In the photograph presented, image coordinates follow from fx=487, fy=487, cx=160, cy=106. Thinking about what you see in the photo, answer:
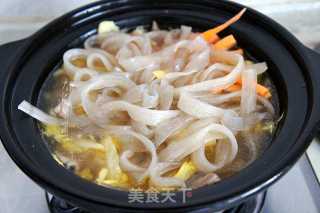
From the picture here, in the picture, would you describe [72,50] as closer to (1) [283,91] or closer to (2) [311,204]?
(1) [283,91]

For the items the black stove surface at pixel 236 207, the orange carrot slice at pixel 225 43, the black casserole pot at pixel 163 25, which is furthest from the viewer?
the orange carrot slice at pixel 225 43

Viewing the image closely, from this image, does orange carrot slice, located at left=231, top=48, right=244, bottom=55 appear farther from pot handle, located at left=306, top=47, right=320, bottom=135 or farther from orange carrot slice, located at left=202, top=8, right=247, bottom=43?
pot handle, located at left=306, top=47, right=320, bottom=135

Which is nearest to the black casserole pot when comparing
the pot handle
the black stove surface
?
the pot handle

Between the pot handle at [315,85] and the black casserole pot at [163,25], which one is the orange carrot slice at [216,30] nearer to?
the black casserole pot at [163,25]

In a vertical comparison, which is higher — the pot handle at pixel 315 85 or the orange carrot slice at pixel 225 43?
the orange carrot slice at pixel 225 43

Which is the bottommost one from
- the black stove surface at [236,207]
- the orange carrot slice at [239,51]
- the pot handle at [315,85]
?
the black stove surface at [236,207]

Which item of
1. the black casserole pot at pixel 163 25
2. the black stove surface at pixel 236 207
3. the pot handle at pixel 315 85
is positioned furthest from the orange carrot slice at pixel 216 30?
the black stove surface at pixel 236 207

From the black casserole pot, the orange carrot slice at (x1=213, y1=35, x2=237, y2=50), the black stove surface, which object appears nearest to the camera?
the black casserole pot

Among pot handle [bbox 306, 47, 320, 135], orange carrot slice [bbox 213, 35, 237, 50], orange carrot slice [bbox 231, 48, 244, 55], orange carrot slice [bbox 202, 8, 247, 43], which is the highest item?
orange carrot slice [bbox 202, 8, 247, 43]

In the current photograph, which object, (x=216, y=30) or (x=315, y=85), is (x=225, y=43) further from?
(x=315, y=85)

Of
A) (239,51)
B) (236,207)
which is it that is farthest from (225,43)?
(236,207)
